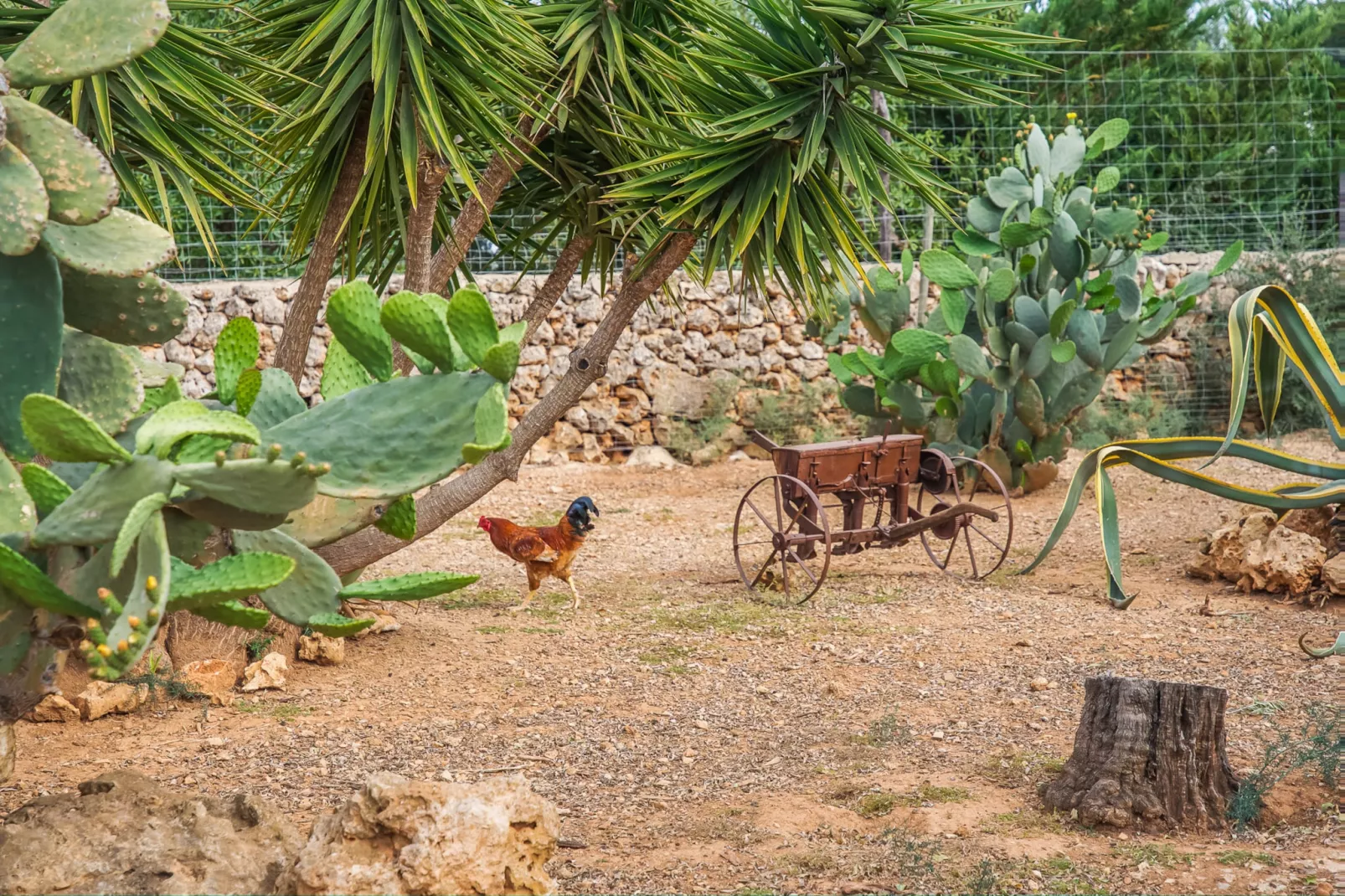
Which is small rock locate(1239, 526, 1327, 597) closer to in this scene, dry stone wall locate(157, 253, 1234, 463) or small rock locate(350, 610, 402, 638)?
small rock locate(350, 610, 402, 638)

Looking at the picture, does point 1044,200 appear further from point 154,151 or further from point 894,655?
point 154,151

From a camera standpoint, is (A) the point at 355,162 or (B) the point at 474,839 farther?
(A) the point at 355,162

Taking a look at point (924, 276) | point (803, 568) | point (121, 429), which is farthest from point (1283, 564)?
point (121, 429)

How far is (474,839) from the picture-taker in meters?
1.89

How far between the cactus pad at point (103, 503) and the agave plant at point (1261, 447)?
252 centimetres

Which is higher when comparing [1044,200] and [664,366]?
[1044,200]

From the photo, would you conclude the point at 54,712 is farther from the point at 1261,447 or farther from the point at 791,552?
the point at 1261,447

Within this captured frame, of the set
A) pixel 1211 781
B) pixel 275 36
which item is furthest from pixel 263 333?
pixel 1211 781

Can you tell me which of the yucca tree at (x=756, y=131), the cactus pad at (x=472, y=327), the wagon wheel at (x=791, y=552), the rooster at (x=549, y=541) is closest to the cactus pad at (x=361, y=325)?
the cactus pad at (x=472, y=327)

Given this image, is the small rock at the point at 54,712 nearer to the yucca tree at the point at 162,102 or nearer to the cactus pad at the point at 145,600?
the yucca tree at the point at 162,102

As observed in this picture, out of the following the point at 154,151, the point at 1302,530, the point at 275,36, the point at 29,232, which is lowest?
the point at 1302,530

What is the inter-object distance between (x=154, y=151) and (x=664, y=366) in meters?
5.40

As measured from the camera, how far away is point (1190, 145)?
9266 millimetres

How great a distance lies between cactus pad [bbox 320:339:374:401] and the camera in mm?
2035
